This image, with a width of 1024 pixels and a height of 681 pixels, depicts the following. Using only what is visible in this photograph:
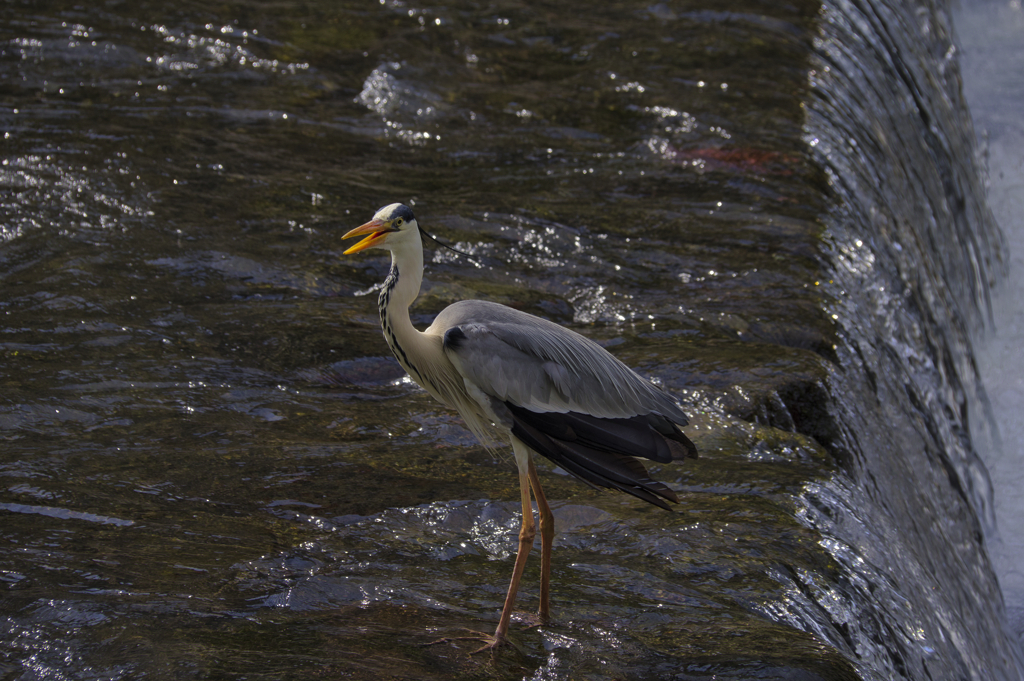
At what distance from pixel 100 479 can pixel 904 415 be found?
4786mm

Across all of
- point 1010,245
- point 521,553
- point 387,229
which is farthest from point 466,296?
point 1010,245

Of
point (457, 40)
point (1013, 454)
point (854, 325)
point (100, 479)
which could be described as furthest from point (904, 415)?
point (457, 40)

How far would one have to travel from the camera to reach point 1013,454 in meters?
8.12

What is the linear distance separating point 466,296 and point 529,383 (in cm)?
251

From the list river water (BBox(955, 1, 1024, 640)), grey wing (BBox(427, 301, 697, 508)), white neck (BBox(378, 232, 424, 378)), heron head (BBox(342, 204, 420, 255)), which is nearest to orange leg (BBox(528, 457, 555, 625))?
grey wing (BBox(427, 301, 697, 508))

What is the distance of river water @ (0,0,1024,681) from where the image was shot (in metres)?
3.43

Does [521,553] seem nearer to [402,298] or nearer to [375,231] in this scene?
[402,298]

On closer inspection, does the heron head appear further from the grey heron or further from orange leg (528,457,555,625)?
orange leg (528,457,555,625)

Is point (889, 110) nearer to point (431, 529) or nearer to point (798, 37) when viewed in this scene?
point (798, 37)

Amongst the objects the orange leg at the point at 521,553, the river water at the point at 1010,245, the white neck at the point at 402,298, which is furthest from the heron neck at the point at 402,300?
the river water at the point at 1010,245

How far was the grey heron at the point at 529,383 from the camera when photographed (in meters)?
3.52

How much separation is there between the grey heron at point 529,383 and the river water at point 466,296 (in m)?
0.55

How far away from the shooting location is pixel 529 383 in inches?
141

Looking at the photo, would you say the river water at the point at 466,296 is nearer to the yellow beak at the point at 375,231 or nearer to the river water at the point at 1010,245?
the river water at the point at 1010,245
